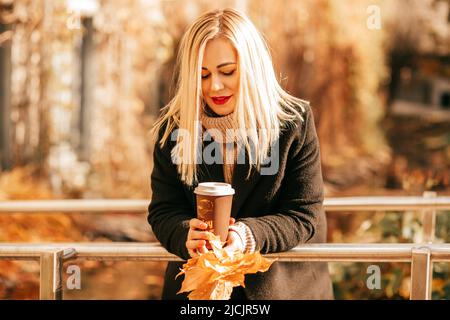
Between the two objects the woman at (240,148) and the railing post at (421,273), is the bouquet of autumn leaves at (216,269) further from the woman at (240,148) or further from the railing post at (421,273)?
the railing post at (421,273)

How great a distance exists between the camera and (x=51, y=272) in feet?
5.65

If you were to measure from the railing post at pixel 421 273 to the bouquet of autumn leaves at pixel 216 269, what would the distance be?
0.38 metres

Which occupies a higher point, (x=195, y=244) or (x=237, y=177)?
(x=237, y=177)

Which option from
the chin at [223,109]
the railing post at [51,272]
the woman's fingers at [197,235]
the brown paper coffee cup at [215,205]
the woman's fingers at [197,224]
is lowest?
the railing post at [51,272]

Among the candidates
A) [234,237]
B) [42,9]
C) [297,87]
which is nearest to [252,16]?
[297,87]

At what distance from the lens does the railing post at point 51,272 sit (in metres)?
1.72

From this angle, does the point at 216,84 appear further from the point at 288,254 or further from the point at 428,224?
the point at 428,224

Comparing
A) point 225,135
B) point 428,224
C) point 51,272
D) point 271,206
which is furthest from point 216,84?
point 428,224

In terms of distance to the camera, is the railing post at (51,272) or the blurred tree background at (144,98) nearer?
the railing post at (51,272)

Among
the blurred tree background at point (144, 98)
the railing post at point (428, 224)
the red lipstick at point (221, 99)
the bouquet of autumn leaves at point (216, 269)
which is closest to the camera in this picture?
the bouquet of autumn leaves at point (216, 269)

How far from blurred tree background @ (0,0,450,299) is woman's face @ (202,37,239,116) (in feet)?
10.5

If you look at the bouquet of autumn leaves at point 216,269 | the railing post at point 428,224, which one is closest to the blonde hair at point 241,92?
the bouquet of autumn leaves at point 216,269

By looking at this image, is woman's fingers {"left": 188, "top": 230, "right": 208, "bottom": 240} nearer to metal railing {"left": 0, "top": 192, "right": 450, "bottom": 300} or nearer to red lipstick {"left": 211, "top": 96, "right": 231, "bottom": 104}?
metal railing {"left": 0, "top": 192, "right": 450, "bottom": 300}

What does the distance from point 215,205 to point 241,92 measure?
0.38 metres
